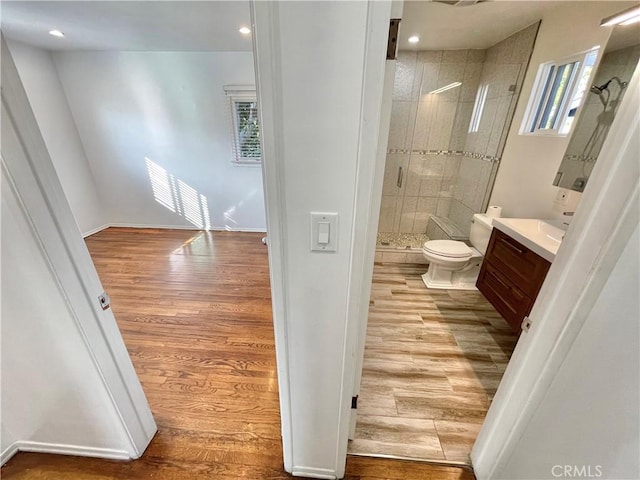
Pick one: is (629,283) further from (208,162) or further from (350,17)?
(208,162)

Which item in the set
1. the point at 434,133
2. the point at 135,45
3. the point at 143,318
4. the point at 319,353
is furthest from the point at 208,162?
the point at 319,353

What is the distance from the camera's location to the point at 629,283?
68 cm

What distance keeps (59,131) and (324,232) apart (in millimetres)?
4659

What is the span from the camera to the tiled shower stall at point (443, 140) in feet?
9.12

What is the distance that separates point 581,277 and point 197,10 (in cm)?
294

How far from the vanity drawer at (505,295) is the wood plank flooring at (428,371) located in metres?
0.31

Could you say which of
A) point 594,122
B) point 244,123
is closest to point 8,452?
point 244,123

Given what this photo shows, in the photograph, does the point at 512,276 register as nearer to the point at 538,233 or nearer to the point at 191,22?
the point at 538,233

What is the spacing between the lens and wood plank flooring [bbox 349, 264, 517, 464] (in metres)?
1.38

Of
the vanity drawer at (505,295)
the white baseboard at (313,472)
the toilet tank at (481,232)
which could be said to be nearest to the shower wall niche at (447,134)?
the toilet tank at (481,232)

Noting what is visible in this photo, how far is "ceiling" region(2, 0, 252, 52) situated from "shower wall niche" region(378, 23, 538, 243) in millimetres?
1974

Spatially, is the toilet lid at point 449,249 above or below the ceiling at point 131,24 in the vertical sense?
below

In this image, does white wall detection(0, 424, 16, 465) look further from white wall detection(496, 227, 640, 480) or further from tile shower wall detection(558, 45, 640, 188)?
tile shower wall detection(558, 45, 640, 188)

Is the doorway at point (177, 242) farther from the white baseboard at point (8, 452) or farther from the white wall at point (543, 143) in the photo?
the white wall at point (543, 143)
